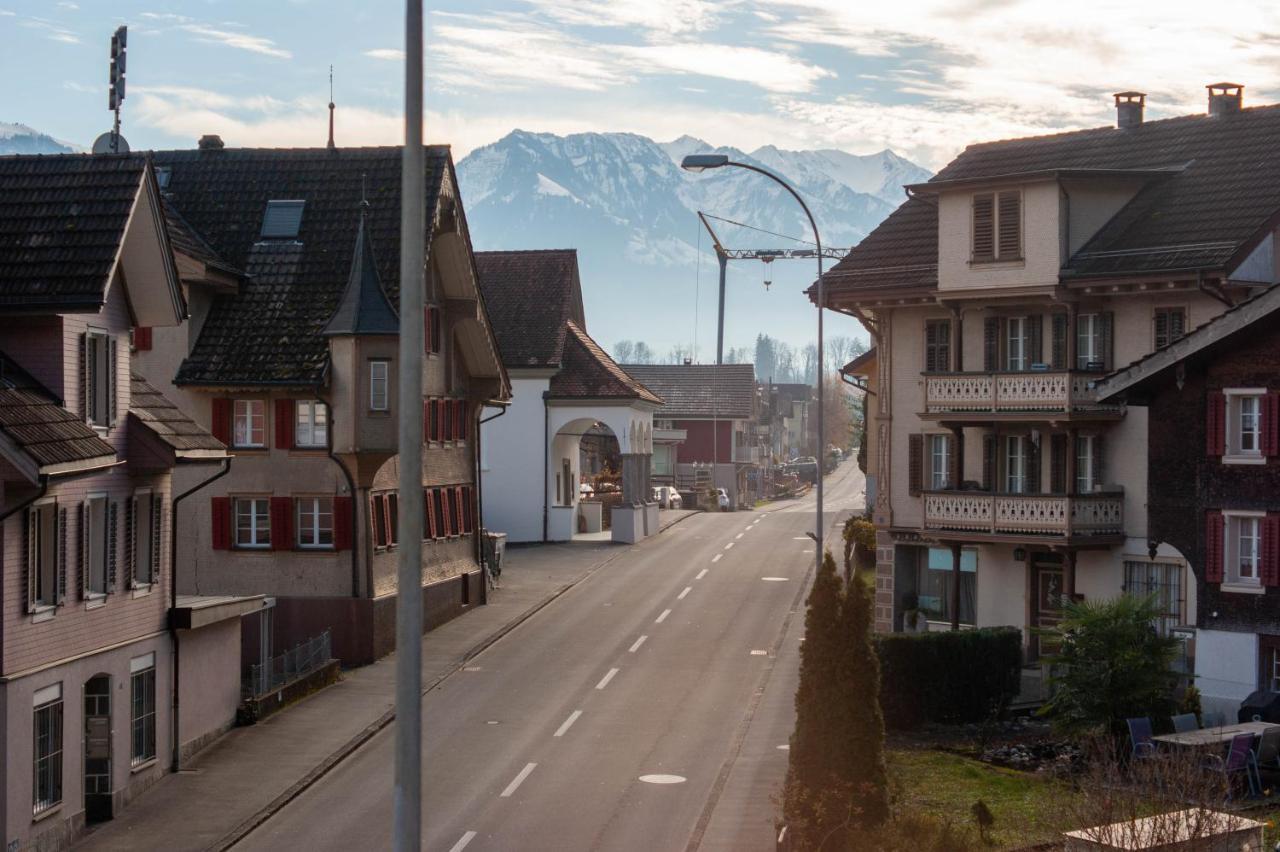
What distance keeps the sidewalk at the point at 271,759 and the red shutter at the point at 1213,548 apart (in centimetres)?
1568

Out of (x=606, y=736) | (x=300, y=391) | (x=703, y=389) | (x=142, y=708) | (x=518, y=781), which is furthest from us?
(x=703, y=389)

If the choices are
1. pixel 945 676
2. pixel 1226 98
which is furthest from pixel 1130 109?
pixel 945 676

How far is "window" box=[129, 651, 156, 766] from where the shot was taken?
26281mm

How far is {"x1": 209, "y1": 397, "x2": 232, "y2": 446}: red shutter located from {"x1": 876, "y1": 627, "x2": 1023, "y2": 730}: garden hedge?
54.3ft

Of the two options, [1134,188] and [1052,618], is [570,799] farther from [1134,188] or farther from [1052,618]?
[1134,188]

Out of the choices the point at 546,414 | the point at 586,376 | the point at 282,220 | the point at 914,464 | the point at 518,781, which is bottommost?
the point at 518,781

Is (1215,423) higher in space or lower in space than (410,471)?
higher

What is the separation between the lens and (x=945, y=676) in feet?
106

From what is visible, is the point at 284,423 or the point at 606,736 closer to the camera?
the point at 606,736

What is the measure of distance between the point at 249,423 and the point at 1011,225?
1857cm

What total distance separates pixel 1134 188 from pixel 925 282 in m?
5.36

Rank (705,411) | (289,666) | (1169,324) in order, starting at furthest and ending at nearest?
(705,411) < (1169,324) < (289,666)

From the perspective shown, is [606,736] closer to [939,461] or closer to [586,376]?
[939,461]

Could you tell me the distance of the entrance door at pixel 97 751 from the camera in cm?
2488
